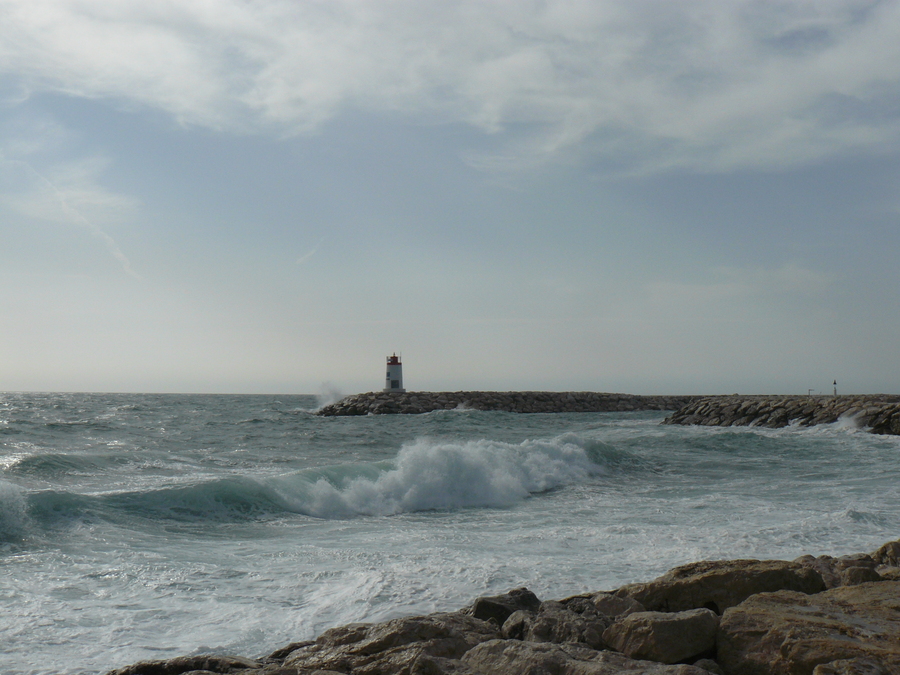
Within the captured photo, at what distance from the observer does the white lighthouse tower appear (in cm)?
3722

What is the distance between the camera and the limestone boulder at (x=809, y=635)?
2654mm

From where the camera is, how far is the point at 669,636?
9.87ft

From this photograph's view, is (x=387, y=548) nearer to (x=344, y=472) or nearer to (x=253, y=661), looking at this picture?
(x=253, y=661)

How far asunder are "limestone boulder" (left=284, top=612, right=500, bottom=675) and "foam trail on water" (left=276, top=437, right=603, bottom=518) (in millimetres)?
5014

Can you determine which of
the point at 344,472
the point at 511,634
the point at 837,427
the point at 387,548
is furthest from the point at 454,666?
the point at 837,427

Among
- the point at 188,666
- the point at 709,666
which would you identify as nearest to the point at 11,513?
the point at 188,666

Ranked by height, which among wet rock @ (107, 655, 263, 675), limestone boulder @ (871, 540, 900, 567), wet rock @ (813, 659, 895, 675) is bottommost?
wet rock @ (107, 655, 263, 675)

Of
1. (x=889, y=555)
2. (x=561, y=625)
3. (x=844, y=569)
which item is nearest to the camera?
(x=561, y=625)

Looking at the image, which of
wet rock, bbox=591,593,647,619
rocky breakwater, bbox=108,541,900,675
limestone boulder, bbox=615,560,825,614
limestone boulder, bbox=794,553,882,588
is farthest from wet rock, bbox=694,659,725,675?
limestone boulder, bbox=794,553,882,588

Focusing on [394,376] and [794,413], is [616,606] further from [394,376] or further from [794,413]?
[394,376]

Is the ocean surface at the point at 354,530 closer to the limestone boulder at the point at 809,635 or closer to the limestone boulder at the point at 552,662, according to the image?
the limestone boulder at the point at 552,662

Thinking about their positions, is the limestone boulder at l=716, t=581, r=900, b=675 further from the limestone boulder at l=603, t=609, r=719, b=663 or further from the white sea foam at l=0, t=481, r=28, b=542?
the white sea foam at l=0, t=481, r=28, b=542

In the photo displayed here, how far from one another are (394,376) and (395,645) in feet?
114

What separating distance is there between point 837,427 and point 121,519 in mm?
20039
